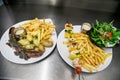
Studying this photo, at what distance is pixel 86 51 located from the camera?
2.55ft

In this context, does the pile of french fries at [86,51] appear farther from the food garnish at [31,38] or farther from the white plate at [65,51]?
the food garnish at [31,38]

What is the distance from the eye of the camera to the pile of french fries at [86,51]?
74 centimetres

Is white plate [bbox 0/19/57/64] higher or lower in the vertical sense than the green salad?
lower

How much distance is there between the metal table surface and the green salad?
Answer: 0.09 metres

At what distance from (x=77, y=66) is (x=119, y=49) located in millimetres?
365

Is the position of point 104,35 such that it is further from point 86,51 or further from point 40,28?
point 40,28

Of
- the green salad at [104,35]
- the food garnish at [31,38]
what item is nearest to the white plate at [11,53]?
the food garnish at [31,38]

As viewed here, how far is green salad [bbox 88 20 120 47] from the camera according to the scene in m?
A: 0.81

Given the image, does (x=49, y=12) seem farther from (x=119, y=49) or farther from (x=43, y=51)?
(x=119, y=49)

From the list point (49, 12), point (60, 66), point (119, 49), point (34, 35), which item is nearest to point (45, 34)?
point (34, 35)

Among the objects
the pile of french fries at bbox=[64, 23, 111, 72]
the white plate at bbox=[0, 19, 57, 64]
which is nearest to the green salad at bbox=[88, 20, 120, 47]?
the pile of french fries at bbox=[64, 23, 111, 72]

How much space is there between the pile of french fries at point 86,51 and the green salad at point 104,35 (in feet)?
0.11

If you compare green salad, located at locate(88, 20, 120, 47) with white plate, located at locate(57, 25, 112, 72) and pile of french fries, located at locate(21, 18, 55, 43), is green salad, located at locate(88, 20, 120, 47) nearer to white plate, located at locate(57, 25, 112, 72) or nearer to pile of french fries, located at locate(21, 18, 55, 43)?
white plate, located at locate(57, 25, 112, 72)

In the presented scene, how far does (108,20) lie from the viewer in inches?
41.7
